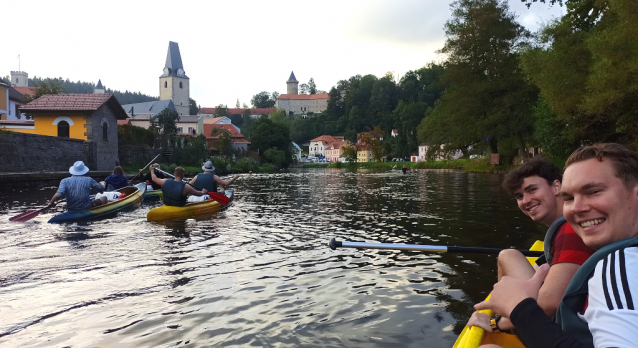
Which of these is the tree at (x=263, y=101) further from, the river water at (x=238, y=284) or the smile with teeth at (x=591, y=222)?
the smile with teeth at (x=591, y=222)

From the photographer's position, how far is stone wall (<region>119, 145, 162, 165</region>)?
40.8m

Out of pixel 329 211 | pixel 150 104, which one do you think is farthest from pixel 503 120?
pixel 150 104

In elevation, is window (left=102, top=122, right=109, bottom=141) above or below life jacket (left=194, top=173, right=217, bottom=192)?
above

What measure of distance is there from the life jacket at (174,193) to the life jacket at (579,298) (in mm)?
11508

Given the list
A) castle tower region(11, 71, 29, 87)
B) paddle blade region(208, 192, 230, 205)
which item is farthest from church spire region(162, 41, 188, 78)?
paddle blade region(208, 192, 230, 205)

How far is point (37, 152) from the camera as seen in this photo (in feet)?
92.3

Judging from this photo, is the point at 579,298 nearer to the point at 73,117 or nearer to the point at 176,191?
the point at 176,191

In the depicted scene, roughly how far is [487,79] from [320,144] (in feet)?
333

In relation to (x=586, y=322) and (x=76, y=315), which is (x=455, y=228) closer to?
(x=76, y=315)

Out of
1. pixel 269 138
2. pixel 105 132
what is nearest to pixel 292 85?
pixel 269 138

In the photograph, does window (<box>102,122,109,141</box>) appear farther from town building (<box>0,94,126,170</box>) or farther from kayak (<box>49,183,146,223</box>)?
kayak (<box>49,183,146,223</box>)

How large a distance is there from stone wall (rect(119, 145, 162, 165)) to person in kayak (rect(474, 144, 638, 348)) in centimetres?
4229

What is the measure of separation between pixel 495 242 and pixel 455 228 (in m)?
1.78

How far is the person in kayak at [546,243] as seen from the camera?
2383 millimetres
